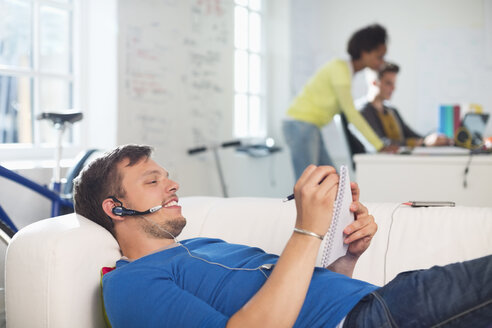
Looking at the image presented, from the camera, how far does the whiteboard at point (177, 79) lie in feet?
A: 11.4

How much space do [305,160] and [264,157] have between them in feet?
3.59

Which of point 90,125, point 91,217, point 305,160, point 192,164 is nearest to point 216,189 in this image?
point 192,164

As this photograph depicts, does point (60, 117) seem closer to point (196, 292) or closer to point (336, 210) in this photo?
point (196, 292)

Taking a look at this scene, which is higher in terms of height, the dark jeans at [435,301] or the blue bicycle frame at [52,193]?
the blue bicycle frame at [52,193]

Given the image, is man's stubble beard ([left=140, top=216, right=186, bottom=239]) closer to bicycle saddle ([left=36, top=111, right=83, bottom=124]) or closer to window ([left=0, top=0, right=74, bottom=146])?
bicycle saddle ([left=36, top=111, right=83, bottom=124])

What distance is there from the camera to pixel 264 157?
526 centimetres

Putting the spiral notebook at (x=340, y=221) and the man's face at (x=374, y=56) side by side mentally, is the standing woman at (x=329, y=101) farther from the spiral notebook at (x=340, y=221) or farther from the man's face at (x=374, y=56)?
the spiral notebook at (x=340, y=221)

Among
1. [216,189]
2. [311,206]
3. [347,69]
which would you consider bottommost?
[216,189]

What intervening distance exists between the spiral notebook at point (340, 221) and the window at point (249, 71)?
12.3ft

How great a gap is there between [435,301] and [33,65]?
2.59 meters

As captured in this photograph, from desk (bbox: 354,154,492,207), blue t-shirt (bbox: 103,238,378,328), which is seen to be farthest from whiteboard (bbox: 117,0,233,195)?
blue t-shirt (bbox: 103,238,378,328)

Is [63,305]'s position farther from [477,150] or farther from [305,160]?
[305,160]

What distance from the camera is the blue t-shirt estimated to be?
121cm

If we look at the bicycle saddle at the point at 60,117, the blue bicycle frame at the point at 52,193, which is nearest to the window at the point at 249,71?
the bicycle saddle at the point at 60,117
